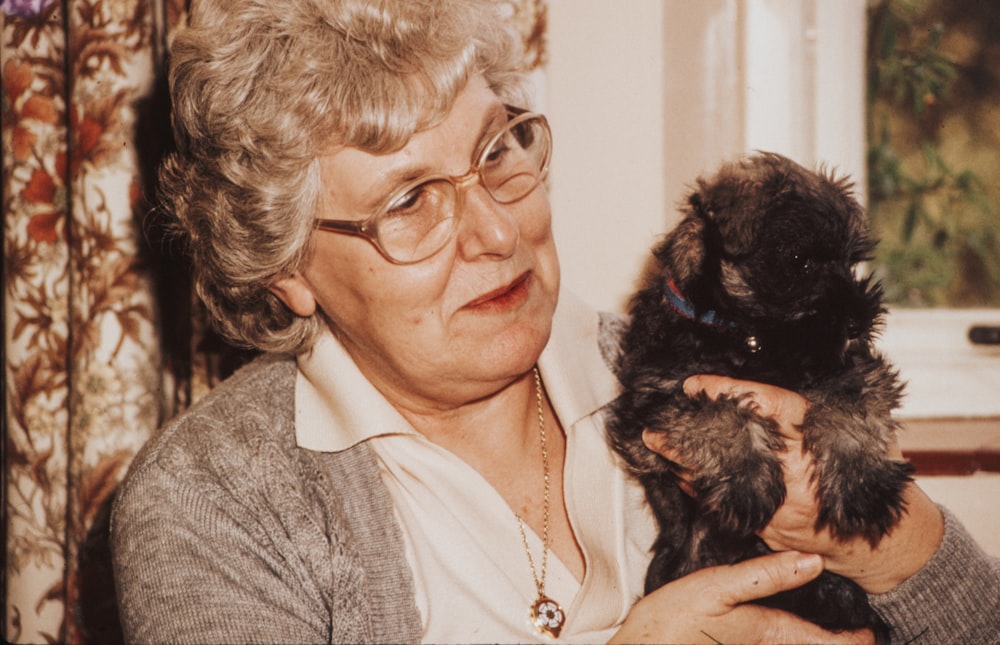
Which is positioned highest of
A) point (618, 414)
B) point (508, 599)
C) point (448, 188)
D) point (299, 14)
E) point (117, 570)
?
point (299, 14)

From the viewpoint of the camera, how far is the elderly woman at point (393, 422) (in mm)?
1236

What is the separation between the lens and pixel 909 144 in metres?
2.05

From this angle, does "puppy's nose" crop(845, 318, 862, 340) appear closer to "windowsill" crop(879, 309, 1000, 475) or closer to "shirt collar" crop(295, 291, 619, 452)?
"shirt collar" crop(295, 291, 619, 452)

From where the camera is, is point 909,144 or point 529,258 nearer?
point 529,258

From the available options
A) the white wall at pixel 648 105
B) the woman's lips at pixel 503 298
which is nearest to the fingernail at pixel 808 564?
the woman's lips at pixel 503 298

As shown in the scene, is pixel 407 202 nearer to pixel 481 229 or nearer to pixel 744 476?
pixel 481 229

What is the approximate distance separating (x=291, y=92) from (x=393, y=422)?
59 centimetres

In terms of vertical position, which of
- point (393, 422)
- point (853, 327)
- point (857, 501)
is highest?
point (853, 327)

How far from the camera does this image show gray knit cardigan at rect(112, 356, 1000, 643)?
1173 mm

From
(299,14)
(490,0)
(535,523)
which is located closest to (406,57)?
(299,14)

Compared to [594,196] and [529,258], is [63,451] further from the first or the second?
[594,196]

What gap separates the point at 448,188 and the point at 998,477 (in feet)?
4.58

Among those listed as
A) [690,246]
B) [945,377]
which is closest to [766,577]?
[690,246]

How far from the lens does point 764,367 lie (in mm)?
1274
